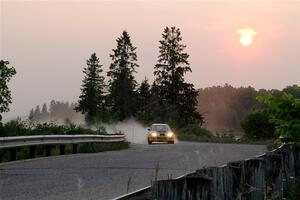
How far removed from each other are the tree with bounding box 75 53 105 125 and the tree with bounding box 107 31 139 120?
20.0 feet

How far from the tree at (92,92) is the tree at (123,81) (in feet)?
20.0

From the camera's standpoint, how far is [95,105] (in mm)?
100062

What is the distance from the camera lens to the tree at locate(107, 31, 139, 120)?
93.6 meters

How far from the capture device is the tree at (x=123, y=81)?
9356cm

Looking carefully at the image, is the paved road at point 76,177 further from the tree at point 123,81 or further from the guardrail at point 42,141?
the tree at point 123,81

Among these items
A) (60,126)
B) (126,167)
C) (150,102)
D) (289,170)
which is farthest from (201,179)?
(150,102)

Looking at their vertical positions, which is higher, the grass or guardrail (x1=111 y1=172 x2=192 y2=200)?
the grass

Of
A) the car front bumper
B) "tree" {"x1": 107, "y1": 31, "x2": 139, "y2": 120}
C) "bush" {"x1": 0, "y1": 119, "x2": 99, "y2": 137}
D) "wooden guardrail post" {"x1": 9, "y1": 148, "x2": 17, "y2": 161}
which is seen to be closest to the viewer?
"wooden guardrail post" {"x1": 9, "y1": 148, "x2": 17, "y2": 161}

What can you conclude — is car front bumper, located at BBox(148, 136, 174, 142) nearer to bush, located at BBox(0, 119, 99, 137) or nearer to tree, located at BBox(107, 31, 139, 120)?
bush, located at BBox(0, 119, 99, 137)

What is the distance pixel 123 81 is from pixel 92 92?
9.30 m

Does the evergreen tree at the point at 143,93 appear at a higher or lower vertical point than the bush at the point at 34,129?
higher

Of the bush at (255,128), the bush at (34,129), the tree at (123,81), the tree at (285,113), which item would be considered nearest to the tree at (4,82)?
the bush at (34,129)

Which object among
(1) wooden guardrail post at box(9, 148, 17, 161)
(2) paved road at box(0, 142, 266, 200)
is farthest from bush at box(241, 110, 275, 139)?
(1) wooden guardrail post at box(9, 148, 17, 161)

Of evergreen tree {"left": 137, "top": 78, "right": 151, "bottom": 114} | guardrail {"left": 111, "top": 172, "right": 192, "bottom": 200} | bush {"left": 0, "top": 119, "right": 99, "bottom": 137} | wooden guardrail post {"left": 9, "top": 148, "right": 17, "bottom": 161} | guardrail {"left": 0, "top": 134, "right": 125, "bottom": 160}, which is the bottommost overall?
guardrail {"left": 111, "top": 172, "right": 192, "bottom": 200}
